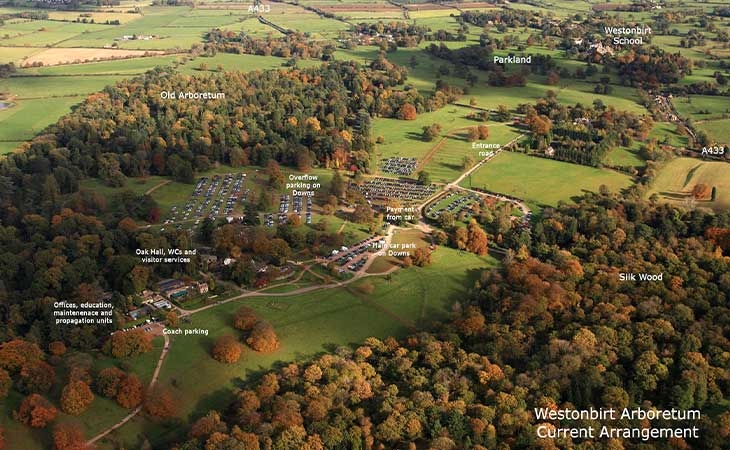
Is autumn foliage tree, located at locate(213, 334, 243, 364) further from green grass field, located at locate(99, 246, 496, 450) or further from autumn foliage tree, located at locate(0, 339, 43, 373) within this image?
autumn foliage tree, located at locate(0, 339, 43, 373)

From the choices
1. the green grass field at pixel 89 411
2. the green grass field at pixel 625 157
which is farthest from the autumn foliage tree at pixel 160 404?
the green grass field at pixel 625 157

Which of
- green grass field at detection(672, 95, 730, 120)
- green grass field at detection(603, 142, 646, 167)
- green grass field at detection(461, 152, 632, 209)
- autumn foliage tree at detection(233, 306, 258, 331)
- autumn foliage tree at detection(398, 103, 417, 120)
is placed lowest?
autumn foliage tree at detection(233, 306, 258, 331)

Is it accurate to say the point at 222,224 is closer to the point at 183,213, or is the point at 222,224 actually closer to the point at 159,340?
the point at 183,213

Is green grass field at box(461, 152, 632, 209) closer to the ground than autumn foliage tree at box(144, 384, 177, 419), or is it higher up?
higher up

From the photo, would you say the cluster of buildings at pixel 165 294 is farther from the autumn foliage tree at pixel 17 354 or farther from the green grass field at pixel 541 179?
the green grass field at pixel 541 179

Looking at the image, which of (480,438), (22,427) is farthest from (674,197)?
(22,427)

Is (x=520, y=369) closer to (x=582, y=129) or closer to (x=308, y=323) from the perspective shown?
(x=308, y=323)

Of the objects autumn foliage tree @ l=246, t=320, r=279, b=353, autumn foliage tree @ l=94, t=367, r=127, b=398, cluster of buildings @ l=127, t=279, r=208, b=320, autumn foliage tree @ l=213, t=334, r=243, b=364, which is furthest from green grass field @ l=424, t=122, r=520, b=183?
autumn foliage tree @ l=94, t=367, r=127, b=398
